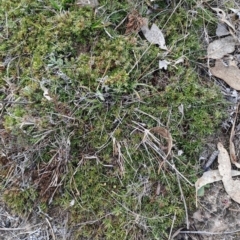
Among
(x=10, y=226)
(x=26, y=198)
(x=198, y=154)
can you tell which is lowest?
(x=10, y=226)

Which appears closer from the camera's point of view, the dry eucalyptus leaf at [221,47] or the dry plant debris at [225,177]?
the dry plant debris at [225,177]

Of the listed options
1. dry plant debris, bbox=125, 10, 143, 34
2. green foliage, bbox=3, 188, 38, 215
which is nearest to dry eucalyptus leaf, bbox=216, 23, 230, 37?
dry plant debris, bbox=125, 10, 143, 34

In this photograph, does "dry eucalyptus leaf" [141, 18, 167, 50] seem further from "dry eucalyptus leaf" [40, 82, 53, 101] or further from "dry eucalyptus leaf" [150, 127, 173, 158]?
"dry eucalyptus leaf" [40, 82, 53, 101]

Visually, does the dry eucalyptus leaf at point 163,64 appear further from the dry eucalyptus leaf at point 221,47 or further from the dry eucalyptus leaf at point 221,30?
the dry eucalyptus leaf at point 221,30

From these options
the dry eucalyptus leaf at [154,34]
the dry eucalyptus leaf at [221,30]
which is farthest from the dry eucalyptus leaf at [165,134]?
the dry eucalyptus leaf at [221,30]

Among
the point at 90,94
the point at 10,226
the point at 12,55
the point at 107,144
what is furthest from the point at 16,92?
the point at 10,226

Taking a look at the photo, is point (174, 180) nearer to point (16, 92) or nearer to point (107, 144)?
point (107, 144)
